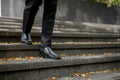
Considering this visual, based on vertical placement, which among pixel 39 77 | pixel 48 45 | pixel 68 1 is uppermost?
pixel 68 1

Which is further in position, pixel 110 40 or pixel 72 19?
pixel 72 19

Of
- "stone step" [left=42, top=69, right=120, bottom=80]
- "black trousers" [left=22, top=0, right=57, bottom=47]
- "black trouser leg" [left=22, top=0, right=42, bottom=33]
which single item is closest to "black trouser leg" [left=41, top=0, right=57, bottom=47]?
"black trousers" [left=22, top=0, right=57, bottom=47]

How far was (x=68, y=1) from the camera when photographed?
329 inches

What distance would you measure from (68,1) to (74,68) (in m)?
4.54


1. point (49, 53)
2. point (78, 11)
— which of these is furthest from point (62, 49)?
point (78, 11)

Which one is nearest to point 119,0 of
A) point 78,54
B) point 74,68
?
point 78,54

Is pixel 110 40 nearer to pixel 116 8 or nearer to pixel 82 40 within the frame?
pixel 82 40

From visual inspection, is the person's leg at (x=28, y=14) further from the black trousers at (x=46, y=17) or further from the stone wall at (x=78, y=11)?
the stone wall at (x=78, y=11)

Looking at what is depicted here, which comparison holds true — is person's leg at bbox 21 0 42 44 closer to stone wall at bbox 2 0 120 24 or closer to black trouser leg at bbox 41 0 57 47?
black trouser leg at bbox 41 0 57 47

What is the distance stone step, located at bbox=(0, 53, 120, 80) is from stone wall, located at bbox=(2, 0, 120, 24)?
10.7 feet

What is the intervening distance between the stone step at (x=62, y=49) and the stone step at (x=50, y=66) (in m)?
0.23

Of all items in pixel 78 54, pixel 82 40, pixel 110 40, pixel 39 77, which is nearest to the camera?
pixel 39 77

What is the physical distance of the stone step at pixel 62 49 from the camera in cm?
381

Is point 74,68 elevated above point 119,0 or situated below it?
below
